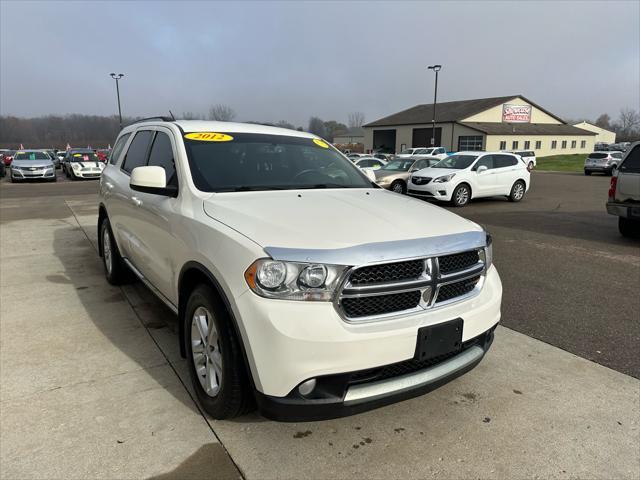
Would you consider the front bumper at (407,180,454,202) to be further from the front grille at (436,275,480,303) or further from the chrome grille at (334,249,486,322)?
the chrome grille at (334,249,486,322)

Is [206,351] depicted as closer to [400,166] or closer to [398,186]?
[398,186]

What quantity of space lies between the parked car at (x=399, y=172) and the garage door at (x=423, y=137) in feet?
144

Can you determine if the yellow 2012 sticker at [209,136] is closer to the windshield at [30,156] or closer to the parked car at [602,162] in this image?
the windshield at [30,156]

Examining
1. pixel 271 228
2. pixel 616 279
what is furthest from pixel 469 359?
pixel 616 279

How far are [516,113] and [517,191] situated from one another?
172ft

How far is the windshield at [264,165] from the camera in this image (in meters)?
3.30

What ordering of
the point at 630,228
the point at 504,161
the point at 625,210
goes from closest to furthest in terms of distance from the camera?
the point at 625,210 → the point at 630,228 → the point at 504,161

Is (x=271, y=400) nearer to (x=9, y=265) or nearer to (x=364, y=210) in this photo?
(x=364, y=210)

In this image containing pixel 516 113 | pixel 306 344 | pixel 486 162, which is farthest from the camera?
pixel 516 113

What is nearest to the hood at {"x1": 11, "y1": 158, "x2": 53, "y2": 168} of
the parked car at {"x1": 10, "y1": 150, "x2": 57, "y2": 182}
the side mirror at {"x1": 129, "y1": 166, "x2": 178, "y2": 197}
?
the parked car at {"x1": 10, "y1": 150, "x2": 57, "y2": 182}

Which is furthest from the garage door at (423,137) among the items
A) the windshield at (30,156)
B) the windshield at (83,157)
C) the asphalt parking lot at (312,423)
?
the asphalt parking lot at (312,423)

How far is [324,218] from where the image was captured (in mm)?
2658

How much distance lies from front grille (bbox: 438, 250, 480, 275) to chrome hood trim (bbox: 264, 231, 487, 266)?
0.06 meters

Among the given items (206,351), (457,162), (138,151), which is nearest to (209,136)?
(138,151)
